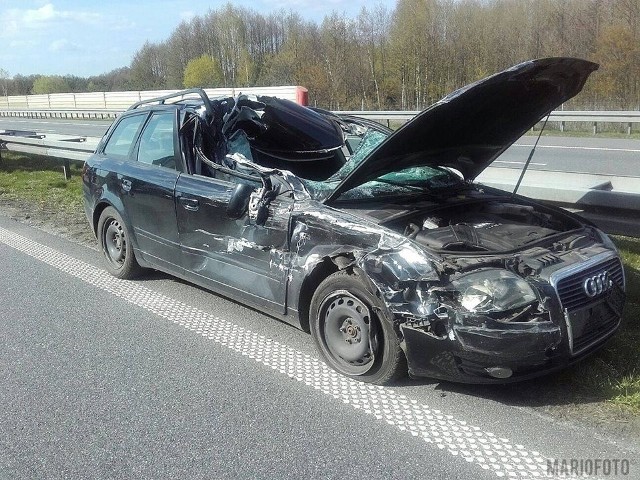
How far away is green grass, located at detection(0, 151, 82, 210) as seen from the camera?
35.6ft

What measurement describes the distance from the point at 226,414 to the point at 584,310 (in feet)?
6.74

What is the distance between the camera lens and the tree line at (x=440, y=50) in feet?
92.5

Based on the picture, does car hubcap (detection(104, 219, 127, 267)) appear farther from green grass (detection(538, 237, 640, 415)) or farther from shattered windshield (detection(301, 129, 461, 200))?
green grass (detection(538, 237, 640, 415))

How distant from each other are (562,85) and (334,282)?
219 centimetres

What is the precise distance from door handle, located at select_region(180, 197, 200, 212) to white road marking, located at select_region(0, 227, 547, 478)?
2.89ft

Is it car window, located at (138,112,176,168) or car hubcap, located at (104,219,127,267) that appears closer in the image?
car window, located at (138,112,176,168)

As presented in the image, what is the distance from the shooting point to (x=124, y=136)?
241 inches

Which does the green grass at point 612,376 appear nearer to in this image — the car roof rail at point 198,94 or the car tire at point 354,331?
the car tire at point 354,331

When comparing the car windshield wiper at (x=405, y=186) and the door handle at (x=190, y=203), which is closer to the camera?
the car windshield wiper at (x=405, y=186)

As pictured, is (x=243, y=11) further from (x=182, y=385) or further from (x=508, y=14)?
(x=182, y=385)

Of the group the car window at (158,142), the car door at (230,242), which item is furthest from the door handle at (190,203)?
the car window at (158,142)

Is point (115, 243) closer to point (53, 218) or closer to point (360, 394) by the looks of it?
point (360, 394)

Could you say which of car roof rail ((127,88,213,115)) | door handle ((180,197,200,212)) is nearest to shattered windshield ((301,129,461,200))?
door handle ((180,197,200,212))

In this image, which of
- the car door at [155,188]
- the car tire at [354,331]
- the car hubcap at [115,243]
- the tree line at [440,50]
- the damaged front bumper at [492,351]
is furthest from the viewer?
the tree line at [440,50]
